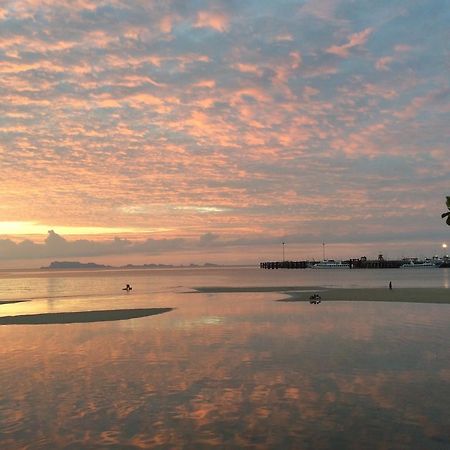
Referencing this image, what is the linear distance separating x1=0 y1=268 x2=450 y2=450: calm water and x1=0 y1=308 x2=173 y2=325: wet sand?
7.84 metres

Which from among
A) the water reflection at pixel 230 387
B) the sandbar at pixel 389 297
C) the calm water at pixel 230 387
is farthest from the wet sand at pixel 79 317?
the sandbar at pixel 389 297

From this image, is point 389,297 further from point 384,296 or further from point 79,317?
point 79,317

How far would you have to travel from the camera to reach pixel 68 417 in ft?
52.2

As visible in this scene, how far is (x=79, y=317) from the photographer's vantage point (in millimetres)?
47156

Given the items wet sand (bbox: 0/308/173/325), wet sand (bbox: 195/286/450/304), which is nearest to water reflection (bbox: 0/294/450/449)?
wet sand (bbox: 0/308/173/325)

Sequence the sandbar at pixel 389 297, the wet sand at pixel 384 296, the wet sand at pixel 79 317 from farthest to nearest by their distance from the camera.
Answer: the wet sand at pixel 384 296 < the sandbar at pixel 389 297 < the wet sand at pixel 79 317

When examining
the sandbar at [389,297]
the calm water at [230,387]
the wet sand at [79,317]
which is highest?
the sandbar at [389,297]

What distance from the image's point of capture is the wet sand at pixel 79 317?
44.1m

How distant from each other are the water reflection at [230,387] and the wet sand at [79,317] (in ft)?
26.3

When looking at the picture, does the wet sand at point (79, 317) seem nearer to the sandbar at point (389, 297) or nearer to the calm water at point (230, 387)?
the calm water at point (230, 387)

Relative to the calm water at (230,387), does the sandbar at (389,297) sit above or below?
above

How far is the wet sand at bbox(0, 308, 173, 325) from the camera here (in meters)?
44.1

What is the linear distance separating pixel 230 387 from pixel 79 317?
31315 millimetres

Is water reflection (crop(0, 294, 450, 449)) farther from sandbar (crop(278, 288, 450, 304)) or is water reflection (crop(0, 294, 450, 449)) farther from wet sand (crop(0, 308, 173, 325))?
sandbar (crop(278, 288, 450, 304))
